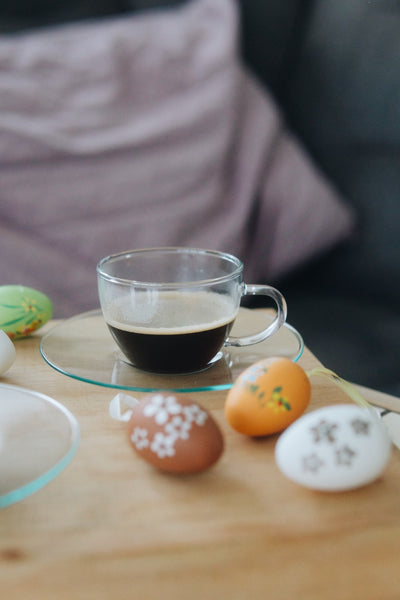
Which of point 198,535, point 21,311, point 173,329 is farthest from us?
point 21,311

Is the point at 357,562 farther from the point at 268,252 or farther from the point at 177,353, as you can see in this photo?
the point at 268,252

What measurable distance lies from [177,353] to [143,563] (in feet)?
0.72

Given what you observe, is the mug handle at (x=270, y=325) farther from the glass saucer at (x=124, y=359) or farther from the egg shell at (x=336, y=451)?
the egg shell at (x=336, y=451)

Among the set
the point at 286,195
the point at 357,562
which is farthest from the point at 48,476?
the point at 286,195

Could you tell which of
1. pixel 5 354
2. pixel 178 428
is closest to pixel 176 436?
pixel 178 428

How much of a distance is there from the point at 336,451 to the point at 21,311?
15.5 inches

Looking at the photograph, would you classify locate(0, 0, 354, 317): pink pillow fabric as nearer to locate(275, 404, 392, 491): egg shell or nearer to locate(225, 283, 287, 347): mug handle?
locate(225, 283, 287, 347): mug handle

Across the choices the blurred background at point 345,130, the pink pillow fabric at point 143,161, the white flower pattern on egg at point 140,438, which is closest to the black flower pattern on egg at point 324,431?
the white flower pattern on egg at point 140,438

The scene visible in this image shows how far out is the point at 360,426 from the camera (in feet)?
1.23

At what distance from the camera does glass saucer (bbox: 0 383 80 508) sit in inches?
14.1

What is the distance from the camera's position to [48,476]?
14.0 inches

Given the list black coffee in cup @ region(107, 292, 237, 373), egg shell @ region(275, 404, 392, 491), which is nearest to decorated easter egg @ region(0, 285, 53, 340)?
black coffee in cup @ region(107, 292, 237, 373)

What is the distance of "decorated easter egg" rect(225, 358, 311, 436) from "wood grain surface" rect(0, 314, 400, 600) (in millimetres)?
21

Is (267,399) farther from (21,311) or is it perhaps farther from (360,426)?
(21,311)
